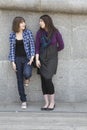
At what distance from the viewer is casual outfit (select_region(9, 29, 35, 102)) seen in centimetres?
827

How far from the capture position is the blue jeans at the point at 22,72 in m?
8.25

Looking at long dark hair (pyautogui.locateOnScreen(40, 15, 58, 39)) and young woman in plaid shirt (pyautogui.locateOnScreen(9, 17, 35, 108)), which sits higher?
long dark hair (pyautogui.locateOnScreen(40, 15, 58, 39))

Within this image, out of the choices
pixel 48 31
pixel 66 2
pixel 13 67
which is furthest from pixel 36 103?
pixel 66 2

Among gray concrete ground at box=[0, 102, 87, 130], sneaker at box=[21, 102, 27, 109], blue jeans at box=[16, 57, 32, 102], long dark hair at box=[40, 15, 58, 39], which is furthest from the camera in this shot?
sneaker at box=[21, 102, 27, 109]

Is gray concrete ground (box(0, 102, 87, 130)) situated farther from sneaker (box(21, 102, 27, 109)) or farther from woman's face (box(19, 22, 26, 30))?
woman's face (box(19, 22, 26, 30))

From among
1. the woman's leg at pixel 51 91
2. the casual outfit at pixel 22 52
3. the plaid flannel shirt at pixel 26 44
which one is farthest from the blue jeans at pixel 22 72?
the woman's leg at pixel 51 91

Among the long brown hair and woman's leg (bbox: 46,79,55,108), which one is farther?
woman's leg (bbox: 46,79,55,108)

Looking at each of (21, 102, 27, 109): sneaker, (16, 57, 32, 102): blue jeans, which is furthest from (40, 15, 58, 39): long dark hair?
(21, 102, 27, 109): sneaker

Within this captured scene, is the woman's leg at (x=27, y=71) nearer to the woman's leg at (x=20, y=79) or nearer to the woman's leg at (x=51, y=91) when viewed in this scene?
the woman's leg at (x=20, y=79)

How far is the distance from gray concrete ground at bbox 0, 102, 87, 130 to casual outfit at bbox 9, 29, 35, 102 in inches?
25.2

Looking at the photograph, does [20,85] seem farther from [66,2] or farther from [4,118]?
[66,2]

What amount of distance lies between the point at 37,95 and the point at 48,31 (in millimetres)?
1417

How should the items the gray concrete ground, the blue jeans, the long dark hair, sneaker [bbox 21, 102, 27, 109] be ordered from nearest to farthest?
the gray concrete ground → the long dark hair → the blue jeans → sneaker [bbox 21, 102, 27, 109]

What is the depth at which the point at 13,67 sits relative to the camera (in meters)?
8.36
